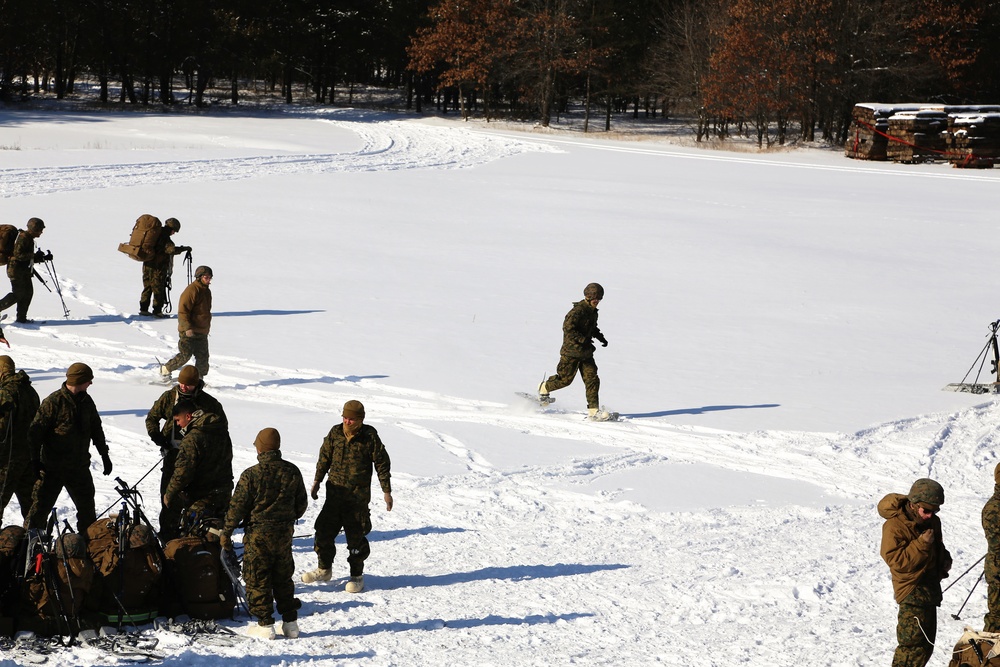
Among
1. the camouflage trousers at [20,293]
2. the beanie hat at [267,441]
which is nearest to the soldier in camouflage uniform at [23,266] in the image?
the camouflage trousers at [20,293]

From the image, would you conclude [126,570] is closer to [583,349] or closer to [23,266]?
[583,349]

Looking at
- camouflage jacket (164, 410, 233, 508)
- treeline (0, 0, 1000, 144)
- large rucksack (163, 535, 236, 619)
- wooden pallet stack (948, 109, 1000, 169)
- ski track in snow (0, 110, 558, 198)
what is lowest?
large rucksack (163, 535, 236, 619)

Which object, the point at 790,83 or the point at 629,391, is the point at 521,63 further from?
the point at 629,391

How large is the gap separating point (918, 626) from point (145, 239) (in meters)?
11.5

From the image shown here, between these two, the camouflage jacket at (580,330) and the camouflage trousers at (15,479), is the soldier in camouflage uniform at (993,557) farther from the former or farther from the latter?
the camouflage trousers at (15,479)

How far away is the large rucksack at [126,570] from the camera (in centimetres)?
632

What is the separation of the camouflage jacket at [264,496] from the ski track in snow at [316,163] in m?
20.3

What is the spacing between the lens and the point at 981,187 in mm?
30750

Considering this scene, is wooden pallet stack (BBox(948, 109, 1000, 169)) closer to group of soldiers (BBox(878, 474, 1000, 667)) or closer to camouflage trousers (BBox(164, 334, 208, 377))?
camouflage trousers (BBox(164, 334, 208, 377))

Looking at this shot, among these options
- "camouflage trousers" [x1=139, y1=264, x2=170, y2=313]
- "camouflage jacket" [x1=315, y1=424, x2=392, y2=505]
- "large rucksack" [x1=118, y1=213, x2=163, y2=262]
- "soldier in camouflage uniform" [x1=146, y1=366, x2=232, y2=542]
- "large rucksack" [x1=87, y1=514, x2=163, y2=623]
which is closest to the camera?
"large rucksack" [x1=87, y1=514, x2=163, y2=623]

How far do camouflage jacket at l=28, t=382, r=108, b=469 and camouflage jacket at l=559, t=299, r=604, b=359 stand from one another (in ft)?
17.3

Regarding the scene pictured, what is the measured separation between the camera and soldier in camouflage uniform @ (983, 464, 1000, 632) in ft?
21.2

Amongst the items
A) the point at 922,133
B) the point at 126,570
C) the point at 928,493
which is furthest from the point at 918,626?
the point at 922,133

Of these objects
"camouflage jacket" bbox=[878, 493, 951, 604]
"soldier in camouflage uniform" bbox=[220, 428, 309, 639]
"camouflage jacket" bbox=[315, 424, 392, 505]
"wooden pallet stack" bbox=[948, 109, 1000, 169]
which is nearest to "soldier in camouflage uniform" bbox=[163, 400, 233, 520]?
"camouflage jacket" bbox=[315, 424, 392, 505]
